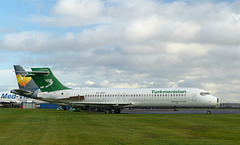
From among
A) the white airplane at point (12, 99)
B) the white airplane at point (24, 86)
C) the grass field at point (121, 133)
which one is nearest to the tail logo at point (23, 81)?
the white airplane at point (24, 86)

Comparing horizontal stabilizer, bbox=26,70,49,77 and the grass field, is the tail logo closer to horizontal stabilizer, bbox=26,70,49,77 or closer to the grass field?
horizontal stabilizer, bbox=26,70,49,77

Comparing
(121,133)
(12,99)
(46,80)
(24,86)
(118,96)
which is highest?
(46,80)

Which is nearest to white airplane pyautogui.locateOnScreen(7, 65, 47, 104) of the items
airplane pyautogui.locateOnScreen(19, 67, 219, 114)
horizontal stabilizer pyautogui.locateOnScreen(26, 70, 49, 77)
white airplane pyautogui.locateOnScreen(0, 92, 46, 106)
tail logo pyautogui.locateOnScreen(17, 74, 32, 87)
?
tail logo pyautogui.locateOnScreen(17, 74, 32, 87)

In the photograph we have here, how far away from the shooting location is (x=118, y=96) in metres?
54.5

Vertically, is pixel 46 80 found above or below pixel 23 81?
below

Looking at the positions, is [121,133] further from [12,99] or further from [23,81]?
[12,99]

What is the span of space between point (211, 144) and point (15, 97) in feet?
374

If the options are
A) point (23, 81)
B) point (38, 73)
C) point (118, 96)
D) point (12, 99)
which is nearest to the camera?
point (118, 96)

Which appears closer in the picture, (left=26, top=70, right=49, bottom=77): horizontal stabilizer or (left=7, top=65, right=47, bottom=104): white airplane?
(left=26, top=70, right=49, bottom=77): horizontal stabilizer

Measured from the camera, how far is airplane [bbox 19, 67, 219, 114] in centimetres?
5112

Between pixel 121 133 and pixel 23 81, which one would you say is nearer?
pixel 121 133

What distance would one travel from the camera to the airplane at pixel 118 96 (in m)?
51.1

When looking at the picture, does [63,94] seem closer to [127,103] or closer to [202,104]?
[127,103]

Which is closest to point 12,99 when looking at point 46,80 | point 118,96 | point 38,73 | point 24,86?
point 24,86
